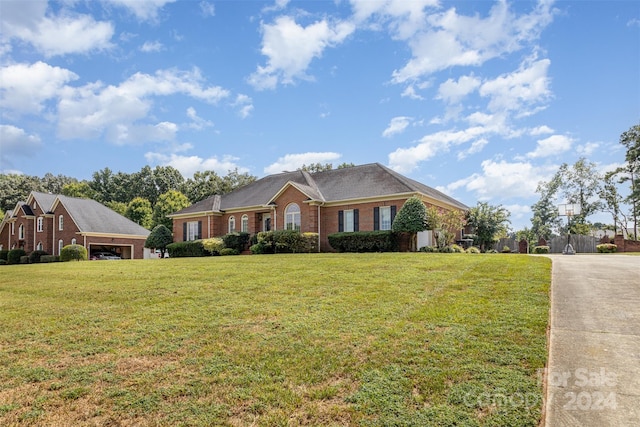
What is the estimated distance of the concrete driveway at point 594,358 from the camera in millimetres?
3562

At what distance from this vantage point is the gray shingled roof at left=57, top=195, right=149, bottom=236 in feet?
121

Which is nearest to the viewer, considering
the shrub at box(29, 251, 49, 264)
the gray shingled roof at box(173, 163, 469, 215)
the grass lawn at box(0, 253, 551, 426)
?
the grass lawn at box(0, 253, 551, 426)

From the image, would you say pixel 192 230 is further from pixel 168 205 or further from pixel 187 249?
pixel 168 205

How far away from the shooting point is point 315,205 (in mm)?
26453

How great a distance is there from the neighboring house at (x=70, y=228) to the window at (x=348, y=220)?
78.6 feet

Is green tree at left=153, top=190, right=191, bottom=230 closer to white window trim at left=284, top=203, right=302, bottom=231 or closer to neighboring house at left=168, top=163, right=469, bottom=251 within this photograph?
neighboring house at left=168, top=163, right=469, bottom=251

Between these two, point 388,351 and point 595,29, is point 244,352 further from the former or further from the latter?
point 595,29

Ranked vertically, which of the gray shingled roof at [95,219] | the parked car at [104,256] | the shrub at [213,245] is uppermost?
the gray shingled roof at [95,219]

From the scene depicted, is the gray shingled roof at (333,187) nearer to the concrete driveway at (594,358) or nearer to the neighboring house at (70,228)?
the neighboring house at (70,228)

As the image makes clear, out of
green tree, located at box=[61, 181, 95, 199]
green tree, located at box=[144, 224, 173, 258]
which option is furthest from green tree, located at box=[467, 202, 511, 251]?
green tree, located at box=[61, 181, 95, 199]

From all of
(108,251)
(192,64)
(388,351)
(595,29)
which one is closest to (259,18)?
(192,64)

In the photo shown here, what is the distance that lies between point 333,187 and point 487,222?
477 inches

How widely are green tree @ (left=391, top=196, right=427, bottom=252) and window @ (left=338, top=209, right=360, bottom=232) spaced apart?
124 inches

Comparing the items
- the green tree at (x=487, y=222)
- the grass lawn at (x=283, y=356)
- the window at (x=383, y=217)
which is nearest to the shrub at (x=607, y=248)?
the green tree at (x=487, y=222)
